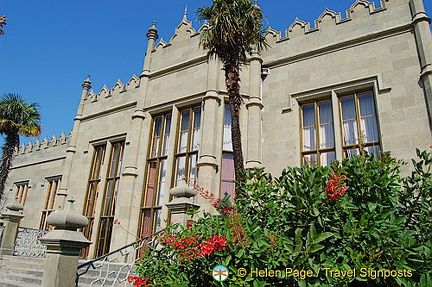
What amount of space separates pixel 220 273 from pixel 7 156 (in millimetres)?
17860

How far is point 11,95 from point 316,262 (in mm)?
20284

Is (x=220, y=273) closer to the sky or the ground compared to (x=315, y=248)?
closer to the ground

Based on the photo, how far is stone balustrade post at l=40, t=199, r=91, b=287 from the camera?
561cm

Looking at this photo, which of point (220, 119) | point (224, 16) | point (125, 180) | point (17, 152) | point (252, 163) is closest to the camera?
point (224, 16)

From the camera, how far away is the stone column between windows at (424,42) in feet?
28.3

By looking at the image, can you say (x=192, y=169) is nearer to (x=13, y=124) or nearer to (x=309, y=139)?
(x=309, y=139)

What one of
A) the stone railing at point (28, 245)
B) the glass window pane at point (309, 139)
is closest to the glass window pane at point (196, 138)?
the glass window pane at point (309, 139)

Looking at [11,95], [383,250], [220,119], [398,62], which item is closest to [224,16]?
[220,119]

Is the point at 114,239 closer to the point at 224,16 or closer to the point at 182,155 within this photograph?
the point at 182,155

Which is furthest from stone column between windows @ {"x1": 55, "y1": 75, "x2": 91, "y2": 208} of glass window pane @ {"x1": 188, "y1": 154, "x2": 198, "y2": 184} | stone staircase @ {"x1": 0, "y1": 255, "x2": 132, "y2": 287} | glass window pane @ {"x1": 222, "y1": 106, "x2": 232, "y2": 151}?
glass window pane @ {"x1": 222, "y1": 106, "x2": 232, "y2": 151}

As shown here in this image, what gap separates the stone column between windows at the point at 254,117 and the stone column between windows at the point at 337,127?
7.44 ft

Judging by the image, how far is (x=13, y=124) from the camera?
705 inches

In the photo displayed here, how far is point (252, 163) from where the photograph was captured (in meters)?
10.1
